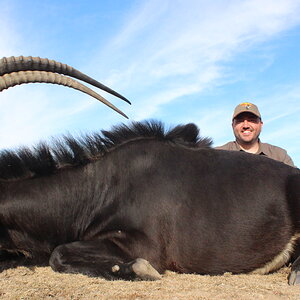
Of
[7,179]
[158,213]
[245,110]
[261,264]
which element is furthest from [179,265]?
[245,110]

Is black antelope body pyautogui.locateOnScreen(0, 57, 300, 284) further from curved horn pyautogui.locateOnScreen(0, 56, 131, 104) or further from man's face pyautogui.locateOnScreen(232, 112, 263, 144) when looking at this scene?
man's face pyautogui.locateOnScreen(232, 112, 263, 144)

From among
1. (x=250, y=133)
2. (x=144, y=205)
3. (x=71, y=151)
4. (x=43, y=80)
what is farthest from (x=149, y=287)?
(x=250, y=133)

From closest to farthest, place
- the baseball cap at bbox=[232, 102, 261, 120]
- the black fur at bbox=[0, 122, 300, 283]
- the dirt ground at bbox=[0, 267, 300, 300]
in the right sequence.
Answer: the dirt ground at bbox=[0, 267, 300, 300] < the black fur at bbox=[0, 122, 300, 283] < the baseball cap at bbox=[232, 102, 261, 120]

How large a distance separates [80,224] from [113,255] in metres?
0.71

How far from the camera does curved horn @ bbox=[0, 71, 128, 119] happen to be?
5.48 m

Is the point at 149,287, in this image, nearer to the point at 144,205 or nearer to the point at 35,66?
the point at 144,205

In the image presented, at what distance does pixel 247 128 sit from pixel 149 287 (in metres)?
5.46

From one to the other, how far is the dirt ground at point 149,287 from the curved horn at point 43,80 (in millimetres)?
2166

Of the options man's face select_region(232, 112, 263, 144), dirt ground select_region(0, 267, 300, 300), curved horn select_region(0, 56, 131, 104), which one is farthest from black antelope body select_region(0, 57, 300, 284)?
man's face select_region(232, 112, 263, 144)

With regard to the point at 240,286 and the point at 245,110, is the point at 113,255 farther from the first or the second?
the point at 245,110

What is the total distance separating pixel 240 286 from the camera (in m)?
4.43

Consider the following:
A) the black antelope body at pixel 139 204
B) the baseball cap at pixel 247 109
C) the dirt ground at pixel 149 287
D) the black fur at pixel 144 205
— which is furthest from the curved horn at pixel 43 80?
the baseball cap at pixel 247 109

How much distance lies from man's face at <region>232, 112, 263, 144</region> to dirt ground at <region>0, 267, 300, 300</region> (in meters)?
4.15

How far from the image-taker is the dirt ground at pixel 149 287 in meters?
3.88
